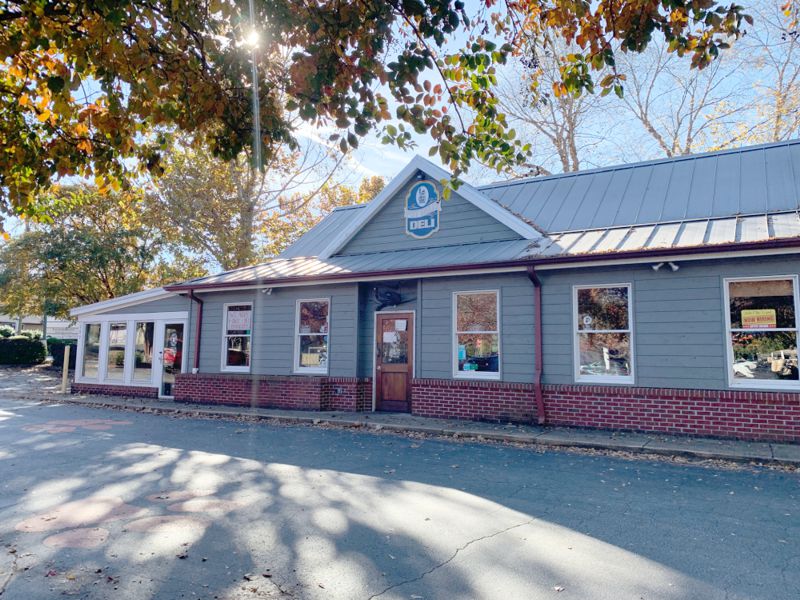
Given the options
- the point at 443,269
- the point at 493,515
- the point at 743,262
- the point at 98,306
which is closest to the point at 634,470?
the point at 493,515

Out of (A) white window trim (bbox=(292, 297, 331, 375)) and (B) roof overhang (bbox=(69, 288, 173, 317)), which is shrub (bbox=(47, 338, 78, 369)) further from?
(A) white window trim (bbox=(292, 297, 331, 375))

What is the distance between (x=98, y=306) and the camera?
1777cm

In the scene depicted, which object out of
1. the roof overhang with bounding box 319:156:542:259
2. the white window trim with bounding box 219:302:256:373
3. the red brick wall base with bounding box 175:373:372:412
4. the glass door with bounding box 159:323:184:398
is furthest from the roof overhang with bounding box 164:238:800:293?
the glass door with bounding box 159:323:184:398

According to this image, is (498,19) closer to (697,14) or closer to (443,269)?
(697,14)

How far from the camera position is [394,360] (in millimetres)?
13102

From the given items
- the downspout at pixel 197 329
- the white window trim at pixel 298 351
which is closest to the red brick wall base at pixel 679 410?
the white window trim at pixel 298 351

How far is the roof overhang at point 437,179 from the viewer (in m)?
12.1

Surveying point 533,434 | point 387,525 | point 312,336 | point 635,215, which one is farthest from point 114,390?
point 635,215

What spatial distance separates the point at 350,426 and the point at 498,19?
8319mm

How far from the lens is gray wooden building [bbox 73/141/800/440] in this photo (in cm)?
925

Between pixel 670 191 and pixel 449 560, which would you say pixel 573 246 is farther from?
pixel 449 560

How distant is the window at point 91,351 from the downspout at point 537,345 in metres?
14.1

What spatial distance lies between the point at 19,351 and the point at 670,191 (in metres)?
29.4

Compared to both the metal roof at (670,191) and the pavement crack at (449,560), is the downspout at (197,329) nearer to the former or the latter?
the metal roof at (670,191)
